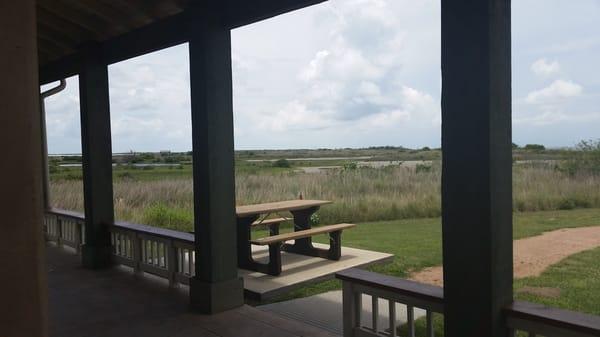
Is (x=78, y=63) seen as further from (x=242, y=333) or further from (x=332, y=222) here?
(x=332, y=222)

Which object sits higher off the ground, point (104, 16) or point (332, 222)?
point (104, 16)

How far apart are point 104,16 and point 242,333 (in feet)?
Answer: 10.4

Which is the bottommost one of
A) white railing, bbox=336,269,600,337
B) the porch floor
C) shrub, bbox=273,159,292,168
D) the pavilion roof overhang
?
the porch floor

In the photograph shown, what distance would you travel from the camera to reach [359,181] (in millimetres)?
13406

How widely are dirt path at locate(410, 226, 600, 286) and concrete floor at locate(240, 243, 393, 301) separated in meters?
0.87

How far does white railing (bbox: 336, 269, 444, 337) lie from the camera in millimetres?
2518

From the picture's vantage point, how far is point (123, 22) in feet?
14.9

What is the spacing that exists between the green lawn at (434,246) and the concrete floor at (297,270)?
118 mm

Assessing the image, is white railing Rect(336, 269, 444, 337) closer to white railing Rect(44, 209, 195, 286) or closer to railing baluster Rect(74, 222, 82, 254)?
white railing Rect(44, 209, 195, 286)

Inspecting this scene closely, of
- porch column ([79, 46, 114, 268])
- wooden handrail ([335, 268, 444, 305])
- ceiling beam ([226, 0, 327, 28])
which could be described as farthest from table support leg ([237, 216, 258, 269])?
wooden handrail ([335, 268, 444, 305])

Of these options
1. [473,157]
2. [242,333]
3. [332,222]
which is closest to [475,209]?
[473,157]

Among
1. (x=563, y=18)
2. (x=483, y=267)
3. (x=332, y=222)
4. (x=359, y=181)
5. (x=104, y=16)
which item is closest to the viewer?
(x=483, y=267)

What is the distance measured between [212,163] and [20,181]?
2637mm

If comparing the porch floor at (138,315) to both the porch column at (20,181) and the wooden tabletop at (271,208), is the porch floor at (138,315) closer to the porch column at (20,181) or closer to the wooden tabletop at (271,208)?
the wooden tabletop at (271,208)
